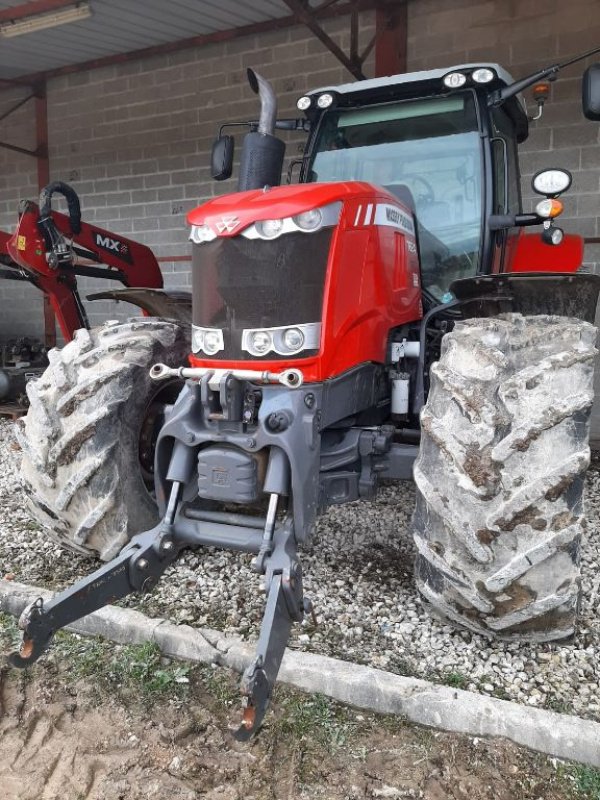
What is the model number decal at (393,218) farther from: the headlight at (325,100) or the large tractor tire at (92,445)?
the large tractor tire at (92,445)

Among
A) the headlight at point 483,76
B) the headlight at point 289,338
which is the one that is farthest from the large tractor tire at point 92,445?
the headlight at point 483,76

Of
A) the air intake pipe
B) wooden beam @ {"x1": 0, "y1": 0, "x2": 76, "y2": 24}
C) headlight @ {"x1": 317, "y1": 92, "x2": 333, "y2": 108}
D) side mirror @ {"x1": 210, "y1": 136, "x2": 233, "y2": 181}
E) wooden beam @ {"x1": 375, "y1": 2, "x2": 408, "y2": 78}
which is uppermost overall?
wooden beam @ {"x1": 375, "y1": 2, "x2": 408, "y2": 78}

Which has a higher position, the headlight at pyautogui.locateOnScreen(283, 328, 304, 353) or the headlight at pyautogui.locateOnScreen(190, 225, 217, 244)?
the headlight at pyautogui.locateOnScreen(190, 225, 217, 244)

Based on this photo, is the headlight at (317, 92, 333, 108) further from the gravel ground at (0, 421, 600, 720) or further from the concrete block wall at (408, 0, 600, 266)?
the concrete block wall at (408, 0, 600, 266)

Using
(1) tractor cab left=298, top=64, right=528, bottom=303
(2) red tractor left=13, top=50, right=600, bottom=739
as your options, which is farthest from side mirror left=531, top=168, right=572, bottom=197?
(1) tractor cab left=298, top=64, right=528, bottom=303

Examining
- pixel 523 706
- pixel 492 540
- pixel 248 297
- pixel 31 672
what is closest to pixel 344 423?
pixel 248 297

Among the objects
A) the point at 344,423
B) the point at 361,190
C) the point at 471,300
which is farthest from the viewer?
the point at 471,300

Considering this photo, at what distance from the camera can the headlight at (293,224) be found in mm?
2410

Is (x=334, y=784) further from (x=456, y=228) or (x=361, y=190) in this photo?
(x=456, y=228)

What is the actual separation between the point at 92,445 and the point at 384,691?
4.88 ft

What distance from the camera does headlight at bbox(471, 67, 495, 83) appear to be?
3.20 metres

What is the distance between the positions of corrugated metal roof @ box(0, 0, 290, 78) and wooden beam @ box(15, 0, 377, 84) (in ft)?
0.23

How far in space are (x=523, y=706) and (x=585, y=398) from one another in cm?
102

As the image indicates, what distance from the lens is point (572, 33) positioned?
632cm
